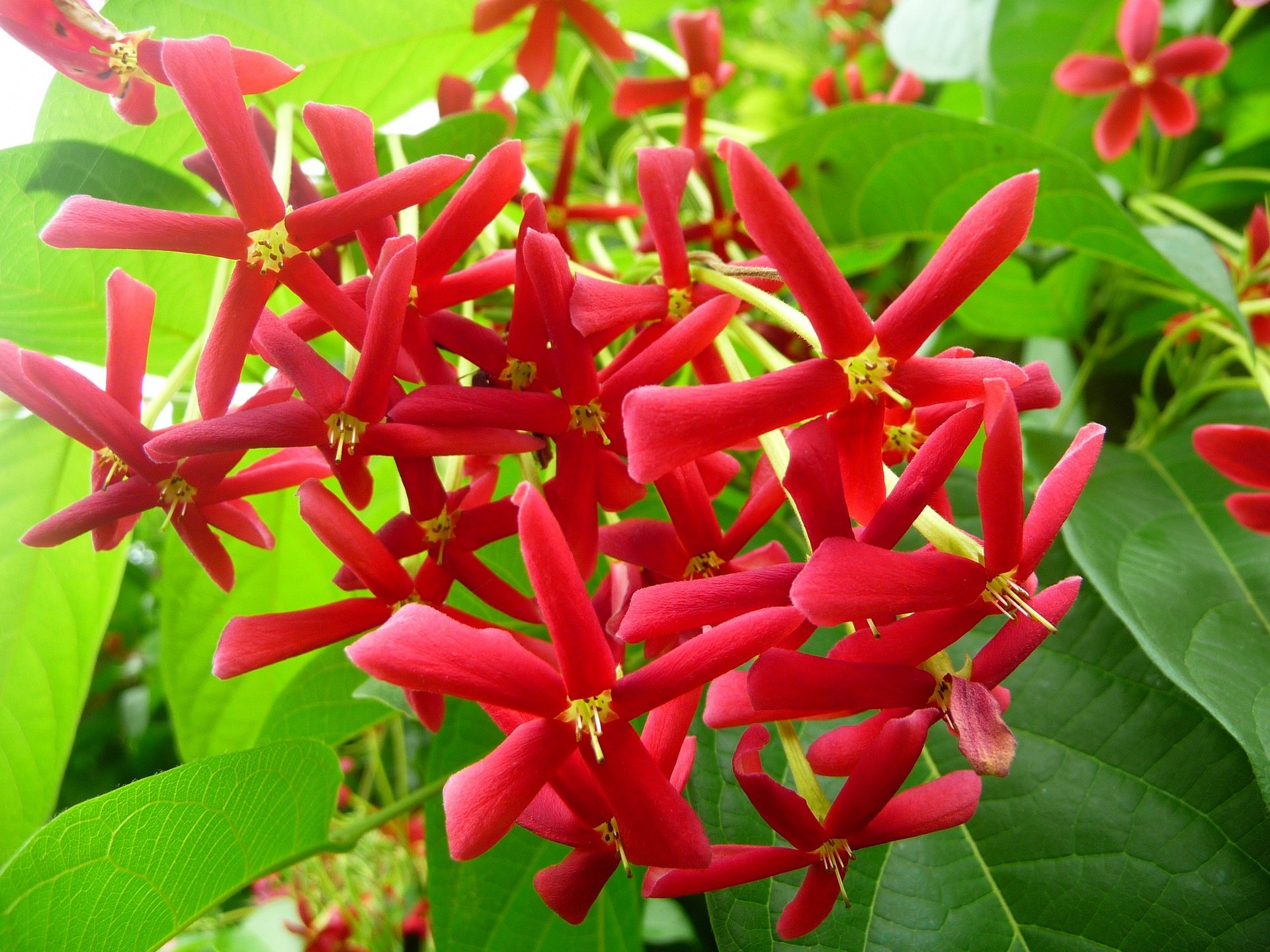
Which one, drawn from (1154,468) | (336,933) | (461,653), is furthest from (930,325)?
(336,933)

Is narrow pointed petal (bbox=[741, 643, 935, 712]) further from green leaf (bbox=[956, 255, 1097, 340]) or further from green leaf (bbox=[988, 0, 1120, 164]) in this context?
green leaf (bbox=[988, 0, 1120, 164])

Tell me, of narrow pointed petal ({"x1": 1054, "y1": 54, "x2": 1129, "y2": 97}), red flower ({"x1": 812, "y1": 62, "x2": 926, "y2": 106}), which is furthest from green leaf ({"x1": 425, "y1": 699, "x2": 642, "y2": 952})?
narrow pointed petal ({"x1": 1054, "y1": 54, "x2": 1129, "y2": 97})

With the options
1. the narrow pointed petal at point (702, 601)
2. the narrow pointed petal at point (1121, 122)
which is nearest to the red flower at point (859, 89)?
the narrow pointed petal at point (1121, 122)

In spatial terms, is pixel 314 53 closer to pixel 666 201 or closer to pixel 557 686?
A: pixel 666 201

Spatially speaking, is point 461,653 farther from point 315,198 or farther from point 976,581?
point 315,198

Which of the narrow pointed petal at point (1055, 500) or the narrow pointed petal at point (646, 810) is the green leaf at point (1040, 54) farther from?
the narrow pointed petal at point (646, 810)
